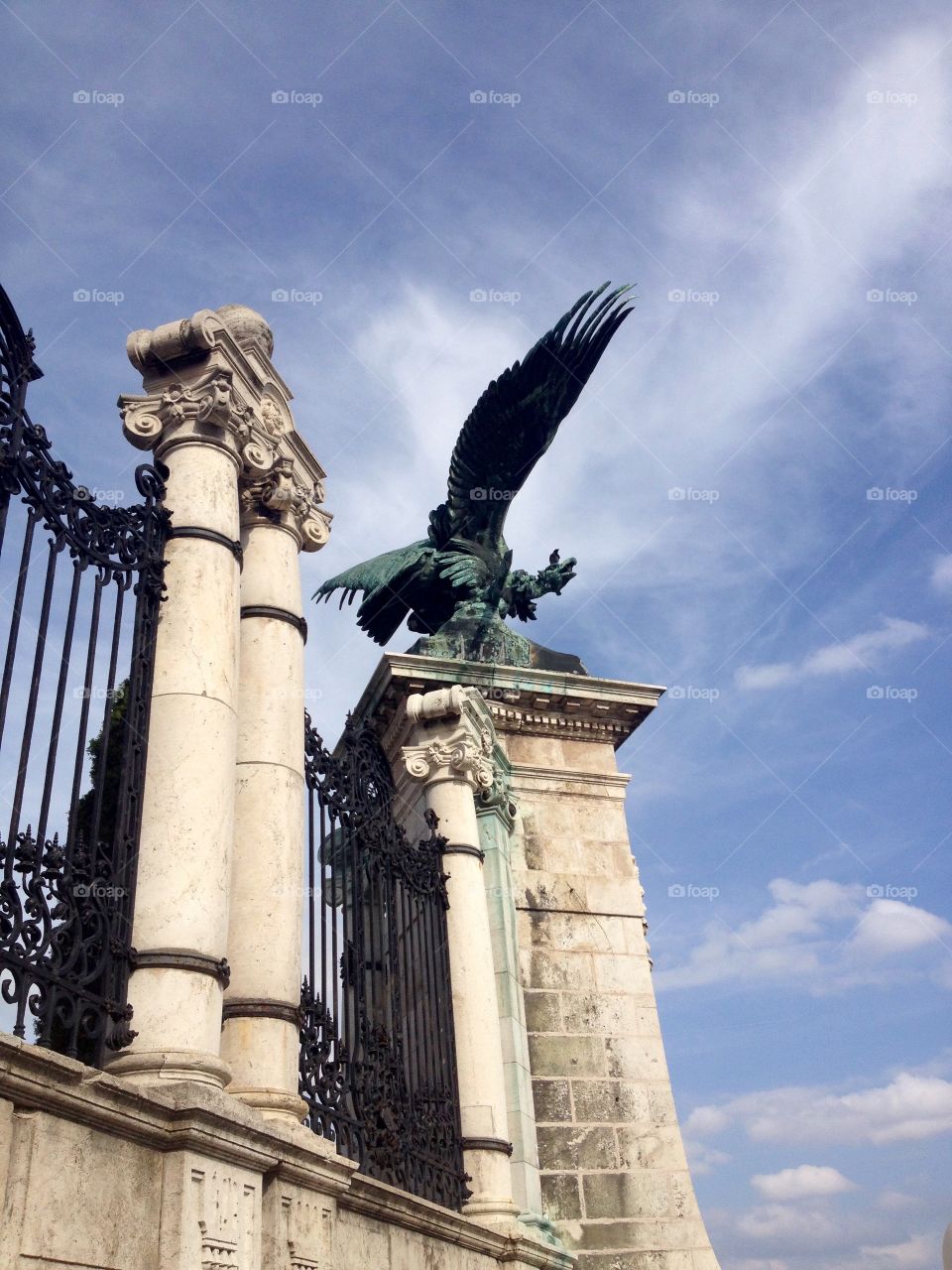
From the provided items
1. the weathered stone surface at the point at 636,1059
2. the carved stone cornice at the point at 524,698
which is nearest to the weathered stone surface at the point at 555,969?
the weathered stone surface at the point at 636,1059

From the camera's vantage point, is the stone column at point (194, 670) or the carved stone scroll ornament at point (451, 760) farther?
the carved stone scroll ornament at point (451, 760)

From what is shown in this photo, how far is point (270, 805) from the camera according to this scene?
6.02 m

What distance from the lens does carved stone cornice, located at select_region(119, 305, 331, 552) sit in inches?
250

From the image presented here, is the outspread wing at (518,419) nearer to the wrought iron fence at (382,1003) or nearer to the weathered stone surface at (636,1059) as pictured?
the wrought iron fence at (382,1003)

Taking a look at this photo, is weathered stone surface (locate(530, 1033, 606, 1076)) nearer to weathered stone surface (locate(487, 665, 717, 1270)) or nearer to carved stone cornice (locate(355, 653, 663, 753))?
weathered stone surface (locate(487, 665, 717, 1270))

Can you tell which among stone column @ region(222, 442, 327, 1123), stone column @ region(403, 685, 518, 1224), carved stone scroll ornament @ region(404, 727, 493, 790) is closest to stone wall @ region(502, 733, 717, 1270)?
stone column @ region(403, 685, 518, 1224)

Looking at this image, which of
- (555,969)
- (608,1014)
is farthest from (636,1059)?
(555,969)

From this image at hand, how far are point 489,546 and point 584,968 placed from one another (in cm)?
397

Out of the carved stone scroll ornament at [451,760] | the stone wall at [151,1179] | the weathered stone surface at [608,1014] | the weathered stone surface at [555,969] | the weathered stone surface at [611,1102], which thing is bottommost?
the stone wall at [151,1179]

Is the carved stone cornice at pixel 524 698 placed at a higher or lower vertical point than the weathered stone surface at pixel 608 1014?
higher

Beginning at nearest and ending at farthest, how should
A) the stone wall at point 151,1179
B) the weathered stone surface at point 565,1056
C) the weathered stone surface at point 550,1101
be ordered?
1. the stone wall at point 151,1179
2. the weathered stone surface at point 550,1101
3. the weathered stone surface at point 565,1056

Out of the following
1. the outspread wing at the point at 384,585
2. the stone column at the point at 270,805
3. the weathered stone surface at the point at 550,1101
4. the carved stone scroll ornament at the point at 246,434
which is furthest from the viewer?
the outspread wing at the point at 384,585

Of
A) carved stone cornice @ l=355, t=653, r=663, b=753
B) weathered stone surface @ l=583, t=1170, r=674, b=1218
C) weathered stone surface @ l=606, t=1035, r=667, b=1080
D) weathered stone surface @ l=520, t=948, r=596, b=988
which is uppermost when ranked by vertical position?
carved stone cornice @ l=355, t=653, r=663, b=753

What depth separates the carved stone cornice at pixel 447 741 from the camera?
8.96m
